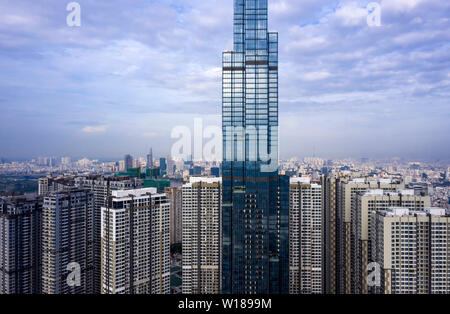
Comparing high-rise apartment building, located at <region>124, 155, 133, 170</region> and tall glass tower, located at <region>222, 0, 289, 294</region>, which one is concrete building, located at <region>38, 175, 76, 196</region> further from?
tall glass tower, located at <region>222, 0, 289, 294</region>

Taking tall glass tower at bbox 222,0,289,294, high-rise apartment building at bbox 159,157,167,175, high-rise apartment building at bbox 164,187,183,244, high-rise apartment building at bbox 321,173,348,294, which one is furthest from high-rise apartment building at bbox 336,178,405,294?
high-rise apartment building at bbox 164,187,183,244

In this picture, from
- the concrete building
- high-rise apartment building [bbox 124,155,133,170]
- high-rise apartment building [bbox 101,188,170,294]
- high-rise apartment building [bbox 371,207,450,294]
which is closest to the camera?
high-rise apartment building [bbox 371,207,450,294]

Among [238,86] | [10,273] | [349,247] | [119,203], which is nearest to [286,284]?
Answer: [349,247]

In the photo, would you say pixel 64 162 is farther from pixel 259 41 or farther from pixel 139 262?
pixel 259 41

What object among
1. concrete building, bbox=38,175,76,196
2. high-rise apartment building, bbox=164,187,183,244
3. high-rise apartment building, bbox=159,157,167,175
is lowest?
high-rise apartment building, bbox=164,187,183,244

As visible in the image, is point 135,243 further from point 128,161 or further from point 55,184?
point 55,184
